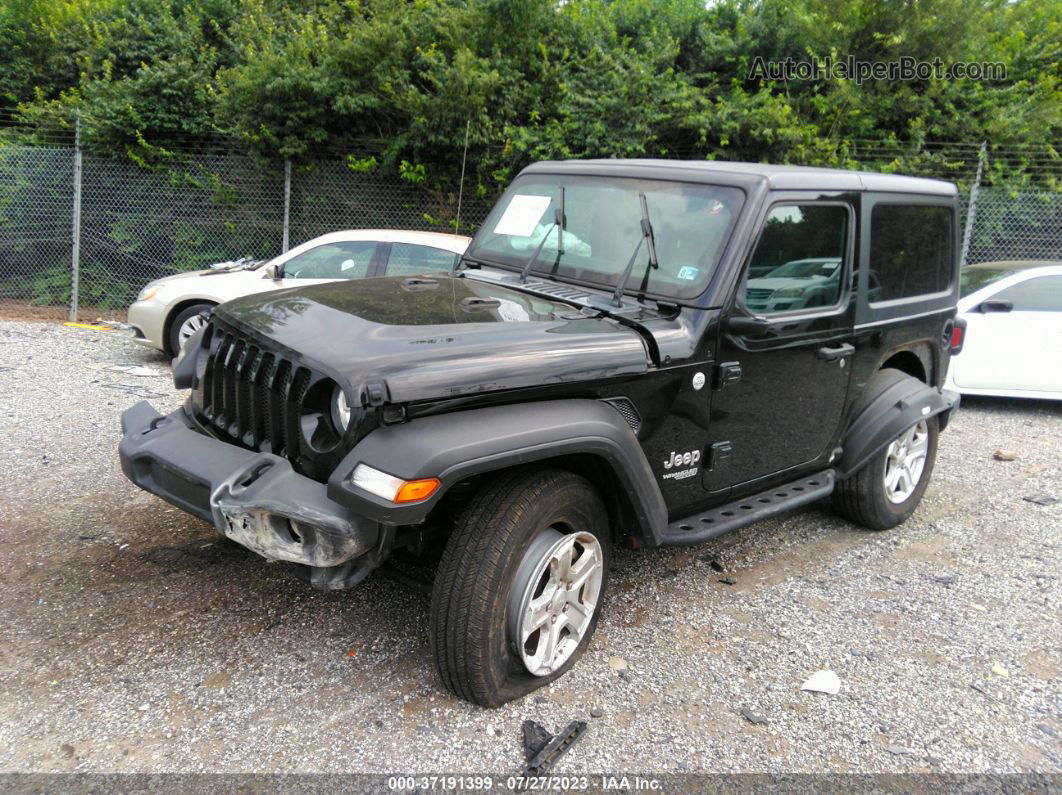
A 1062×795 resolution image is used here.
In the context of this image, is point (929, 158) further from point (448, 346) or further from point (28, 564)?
point (28, 564)

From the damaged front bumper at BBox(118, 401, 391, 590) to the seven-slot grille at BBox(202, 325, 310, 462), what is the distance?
10cm

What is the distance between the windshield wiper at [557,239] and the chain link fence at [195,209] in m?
7.11

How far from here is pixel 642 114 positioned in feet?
34.7

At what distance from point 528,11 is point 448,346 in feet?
31.0

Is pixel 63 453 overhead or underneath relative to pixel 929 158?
underneath

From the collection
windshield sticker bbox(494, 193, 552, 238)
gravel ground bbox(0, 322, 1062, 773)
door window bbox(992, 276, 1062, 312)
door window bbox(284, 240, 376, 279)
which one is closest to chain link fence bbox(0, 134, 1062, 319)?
door window bbox(284, 240, 376, 279)

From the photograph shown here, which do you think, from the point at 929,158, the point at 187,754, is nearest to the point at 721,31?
the point at 929,158

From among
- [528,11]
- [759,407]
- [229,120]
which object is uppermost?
[528,11]

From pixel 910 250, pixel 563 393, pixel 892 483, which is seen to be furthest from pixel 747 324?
pixel 892 483

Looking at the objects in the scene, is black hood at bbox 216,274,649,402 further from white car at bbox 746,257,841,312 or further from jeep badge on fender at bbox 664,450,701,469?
white car at bbox 746,257,841,312

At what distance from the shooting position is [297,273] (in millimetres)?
7965

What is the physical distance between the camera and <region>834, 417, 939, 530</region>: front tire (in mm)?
4602

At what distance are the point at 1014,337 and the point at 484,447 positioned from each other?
23.0ft

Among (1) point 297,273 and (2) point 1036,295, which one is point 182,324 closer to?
(1) point 297,273
